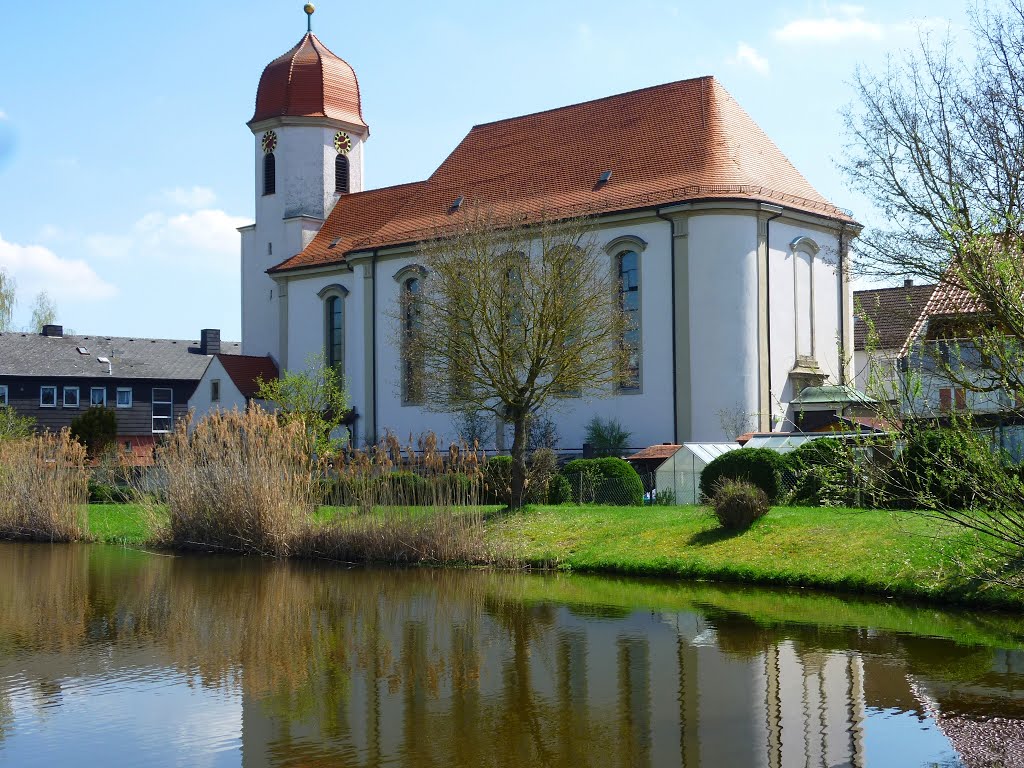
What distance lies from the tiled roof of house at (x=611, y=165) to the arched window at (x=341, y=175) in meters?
4.25

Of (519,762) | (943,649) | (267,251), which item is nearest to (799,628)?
(943,649)

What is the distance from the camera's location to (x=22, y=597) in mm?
16766

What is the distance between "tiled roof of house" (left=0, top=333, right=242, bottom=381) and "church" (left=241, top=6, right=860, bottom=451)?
14380 mm

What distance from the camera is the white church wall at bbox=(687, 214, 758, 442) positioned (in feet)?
107

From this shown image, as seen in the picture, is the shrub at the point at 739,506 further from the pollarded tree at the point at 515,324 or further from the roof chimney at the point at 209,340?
the roof chimney at the point at 209,340

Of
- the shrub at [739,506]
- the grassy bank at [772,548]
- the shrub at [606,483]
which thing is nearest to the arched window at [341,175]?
the shrub at [606,483]

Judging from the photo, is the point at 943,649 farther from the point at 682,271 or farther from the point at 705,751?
the point at 682,271

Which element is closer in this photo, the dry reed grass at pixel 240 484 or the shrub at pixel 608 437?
the dry reed grass at pixel 240 484

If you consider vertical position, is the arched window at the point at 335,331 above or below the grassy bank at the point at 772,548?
above

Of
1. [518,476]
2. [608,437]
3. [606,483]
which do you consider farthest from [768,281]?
[518,476]

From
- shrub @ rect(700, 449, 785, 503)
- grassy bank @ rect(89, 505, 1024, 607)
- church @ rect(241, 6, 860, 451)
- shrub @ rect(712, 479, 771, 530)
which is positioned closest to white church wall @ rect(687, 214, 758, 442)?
church @ rect(241, 6, 860, 451)

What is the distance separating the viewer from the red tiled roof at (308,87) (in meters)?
45.5

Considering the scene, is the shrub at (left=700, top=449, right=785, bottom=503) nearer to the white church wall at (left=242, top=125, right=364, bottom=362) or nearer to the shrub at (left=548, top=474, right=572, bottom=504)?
the shrub at (left=548, top=474, right=572, bottom=504)

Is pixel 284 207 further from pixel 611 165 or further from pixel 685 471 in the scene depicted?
pixel 685 471
